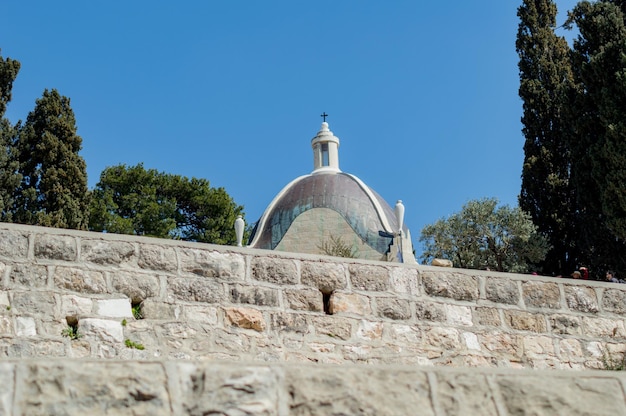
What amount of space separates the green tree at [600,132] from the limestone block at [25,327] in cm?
1366

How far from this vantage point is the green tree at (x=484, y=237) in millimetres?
20891

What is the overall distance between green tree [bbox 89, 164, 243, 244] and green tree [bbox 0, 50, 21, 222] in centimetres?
862

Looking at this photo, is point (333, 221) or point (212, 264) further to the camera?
point (333, 221)

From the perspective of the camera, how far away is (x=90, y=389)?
2109 millimetres

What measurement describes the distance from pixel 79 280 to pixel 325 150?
19586mm

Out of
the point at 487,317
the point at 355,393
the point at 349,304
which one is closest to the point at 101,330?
the point at 349,304

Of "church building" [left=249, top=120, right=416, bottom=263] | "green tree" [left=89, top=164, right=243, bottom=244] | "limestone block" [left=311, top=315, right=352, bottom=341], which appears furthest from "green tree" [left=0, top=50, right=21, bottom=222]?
"limestone block" [left=311, top=315, right=352, bottom=341]

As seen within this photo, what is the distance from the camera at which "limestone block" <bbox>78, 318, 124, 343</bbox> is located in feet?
16.6

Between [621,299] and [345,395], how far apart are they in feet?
16.0

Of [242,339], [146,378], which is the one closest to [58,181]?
[242,339]

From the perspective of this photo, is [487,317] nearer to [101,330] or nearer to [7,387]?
[101,330]

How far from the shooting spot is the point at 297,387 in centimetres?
224

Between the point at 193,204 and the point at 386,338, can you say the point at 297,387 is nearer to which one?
the point at 386,338

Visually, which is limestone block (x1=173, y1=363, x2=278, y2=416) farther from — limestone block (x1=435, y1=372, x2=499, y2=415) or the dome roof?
the dome roof
